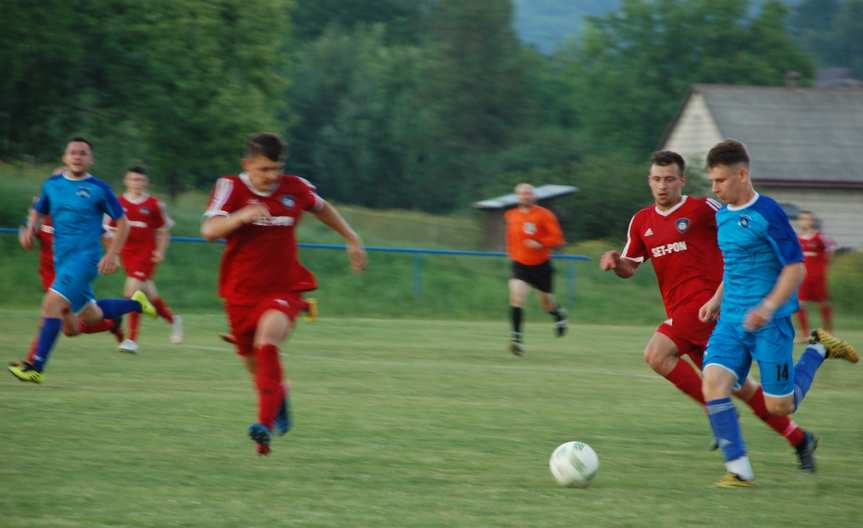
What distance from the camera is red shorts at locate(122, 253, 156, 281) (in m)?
14.8

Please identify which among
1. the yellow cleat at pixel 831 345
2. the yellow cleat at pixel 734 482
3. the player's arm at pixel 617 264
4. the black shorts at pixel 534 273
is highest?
the black shorts at pixel 534 273

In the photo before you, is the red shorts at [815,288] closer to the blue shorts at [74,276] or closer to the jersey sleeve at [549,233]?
the jersey sleeve at [549,233]

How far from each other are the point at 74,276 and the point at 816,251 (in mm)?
11627

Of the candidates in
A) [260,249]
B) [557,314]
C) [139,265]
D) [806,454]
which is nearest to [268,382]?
[260,249]

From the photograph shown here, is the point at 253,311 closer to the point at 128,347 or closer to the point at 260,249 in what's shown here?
the point at 260,249

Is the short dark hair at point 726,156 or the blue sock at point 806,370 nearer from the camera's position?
the short dark hair at point 726,156

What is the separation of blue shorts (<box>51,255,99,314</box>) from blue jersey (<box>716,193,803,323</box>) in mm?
5944

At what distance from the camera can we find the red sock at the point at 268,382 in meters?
7.20

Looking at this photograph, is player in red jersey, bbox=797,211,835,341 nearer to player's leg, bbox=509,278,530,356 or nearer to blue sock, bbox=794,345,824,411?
player's leg, bbox=509,278,530,356

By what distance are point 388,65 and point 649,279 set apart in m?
43.7

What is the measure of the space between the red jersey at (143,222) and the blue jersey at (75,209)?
12.5ft

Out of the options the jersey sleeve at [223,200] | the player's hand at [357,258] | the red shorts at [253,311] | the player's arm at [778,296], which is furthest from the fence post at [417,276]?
the player's arm at [778,296]

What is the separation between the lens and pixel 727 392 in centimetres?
710

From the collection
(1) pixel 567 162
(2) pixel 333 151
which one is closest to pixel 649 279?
(1) pixel 567 162
